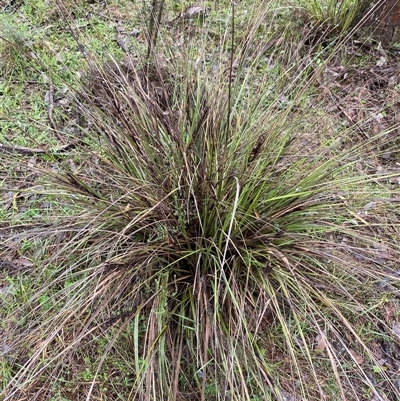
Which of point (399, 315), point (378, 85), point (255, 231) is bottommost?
point (399, 315)

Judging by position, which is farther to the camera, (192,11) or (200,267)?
(192,11)

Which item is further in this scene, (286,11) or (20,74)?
(286,11)

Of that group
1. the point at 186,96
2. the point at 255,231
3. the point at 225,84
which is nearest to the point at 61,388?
the point at 255,231

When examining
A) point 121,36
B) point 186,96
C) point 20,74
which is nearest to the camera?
point 186,96

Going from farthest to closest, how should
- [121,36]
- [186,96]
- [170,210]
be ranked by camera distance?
[121,36], [186,96], [170,210]

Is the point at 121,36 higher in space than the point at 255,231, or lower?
higher

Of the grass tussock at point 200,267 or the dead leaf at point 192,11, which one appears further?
the dead leaf at point 192,11

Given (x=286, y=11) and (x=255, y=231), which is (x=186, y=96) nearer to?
(x=255, y=231)

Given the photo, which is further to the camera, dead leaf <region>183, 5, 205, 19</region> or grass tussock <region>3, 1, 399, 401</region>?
dead leaf <region>183, 5, 205, 19</region>

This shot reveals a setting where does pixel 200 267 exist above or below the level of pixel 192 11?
below

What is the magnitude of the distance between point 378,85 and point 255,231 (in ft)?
6.01

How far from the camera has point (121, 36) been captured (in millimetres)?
3082

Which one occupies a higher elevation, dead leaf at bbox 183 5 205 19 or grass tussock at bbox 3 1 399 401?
dead leaf at bbox 183 5 205 19

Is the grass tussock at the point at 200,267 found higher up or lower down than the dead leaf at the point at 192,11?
lower down
